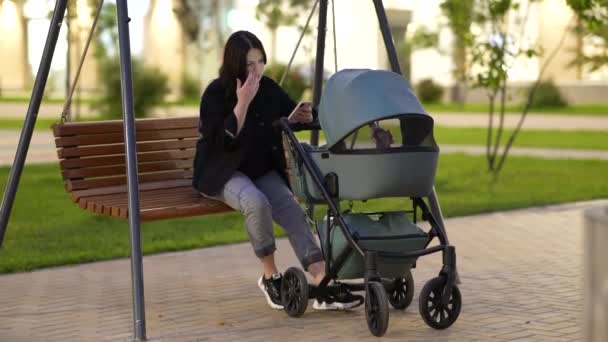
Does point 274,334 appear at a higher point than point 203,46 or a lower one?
higher

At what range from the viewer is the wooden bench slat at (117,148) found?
7.40 meters

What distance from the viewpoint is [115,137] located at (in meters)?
7.55

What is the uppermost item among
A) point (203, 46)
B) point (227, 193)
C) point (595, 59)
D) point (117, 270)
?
point (227, 193)

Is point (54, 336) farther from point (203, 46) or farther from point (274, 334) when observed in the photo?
point (203, 46)

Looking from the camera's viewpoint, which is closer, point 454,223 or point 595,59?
point 454,223

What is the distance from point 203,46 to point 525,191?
27311 mm

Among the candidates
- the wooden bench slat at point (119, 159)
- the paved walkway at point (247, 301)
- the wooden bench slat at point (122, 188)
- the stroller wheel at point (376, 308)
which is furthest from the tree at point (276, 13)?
the stroller wheel at point (376, 308)

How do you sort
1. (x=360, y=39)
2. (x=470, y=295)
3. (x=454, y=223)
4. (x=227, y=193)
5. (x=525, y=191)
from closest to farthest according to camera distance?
(x=227, y=193), (x=470, y=295), (x=454, y=223), (x=525, y=191), (x=360, y=39)

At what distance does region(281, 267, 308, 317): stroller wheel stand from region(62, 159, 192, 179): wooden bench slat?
1.32 m

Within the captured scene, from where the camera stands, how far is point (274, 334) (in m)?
6.25

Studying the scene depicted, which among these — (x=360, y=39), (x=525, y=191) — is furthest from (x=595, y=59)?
(x=360, y=39)

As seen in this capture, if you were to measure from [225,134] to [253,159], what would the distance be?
319mm

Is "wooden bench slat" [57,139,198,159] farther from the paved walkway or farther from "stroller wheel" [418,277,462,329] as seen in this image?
"stroller wheel" [418,277,462,329]

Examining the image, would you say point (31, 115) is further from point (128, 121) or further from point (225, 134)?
point (225, 134)
